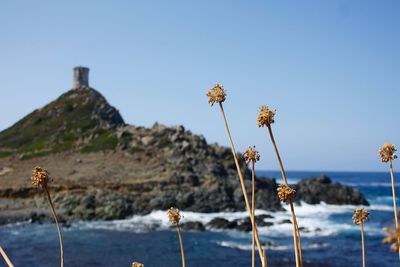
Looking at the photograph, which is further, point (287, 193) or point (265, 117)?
point (265, 117)

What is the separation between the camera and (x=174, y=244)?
42.6 meters

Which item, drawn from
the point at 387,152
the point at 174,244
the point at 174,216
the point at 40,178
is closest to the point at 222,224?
the point at 174,244

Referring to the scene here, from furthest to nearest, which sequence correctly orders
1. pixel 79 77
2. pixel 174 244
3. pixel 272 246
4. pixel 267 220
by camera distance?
pixel 79 77
pixel 267 220
pixel 174 244
pixel 272 246

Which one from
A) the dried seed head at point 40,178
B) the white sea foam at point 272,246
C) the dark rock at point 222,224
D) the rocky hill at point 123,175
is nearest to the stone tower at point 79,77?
the rocky hill at point 123,175

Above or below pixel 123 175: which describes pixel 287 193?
below

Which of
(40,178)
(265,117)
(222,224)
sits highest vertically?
(265,117)

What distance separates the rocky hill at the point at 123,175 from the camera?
59.4 meters

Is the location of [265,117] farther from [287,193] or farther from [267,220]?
[267,220]

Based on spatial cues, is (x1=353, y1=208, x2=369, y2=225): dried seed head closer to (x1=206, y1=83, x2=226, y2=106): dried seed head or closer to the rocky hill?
(x1=206, y1=83, x2=226, y2=106): dried seed head

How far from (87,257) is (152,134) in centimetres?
5091

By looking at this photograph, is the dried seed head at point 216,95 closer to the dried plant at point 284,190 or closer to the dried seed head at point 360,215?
the dried plant at point 284,190

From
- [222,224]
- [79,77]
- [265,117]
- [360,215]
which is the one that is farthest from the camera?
[79,77]

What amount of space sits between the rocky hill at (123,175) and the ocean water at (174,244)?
10.3 ft

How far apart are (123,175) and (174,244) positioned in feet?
92.3
